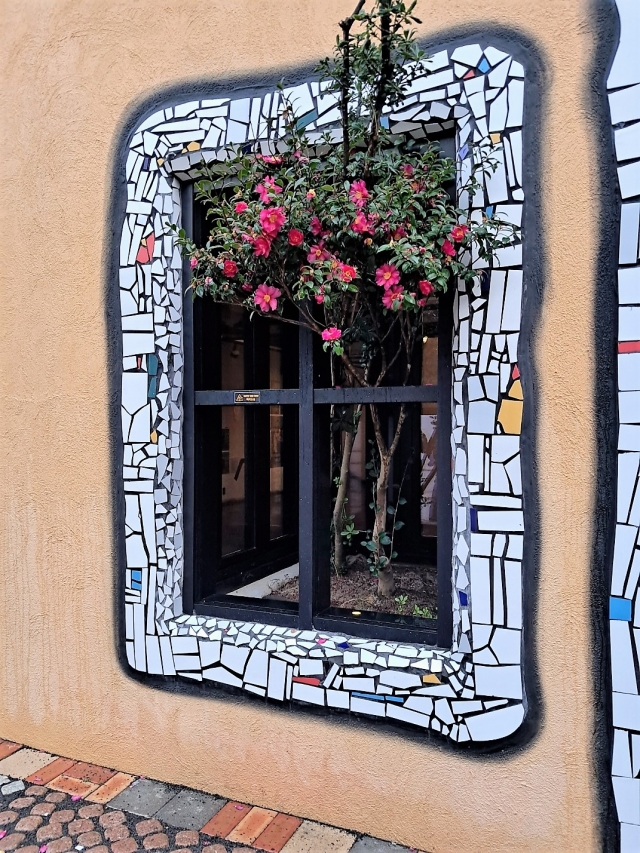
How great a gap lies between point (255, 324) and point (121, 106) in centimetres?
125

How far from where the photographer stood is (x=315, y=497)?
108 inches

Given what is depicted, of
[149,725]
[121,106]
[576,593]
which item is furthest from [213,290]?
[149,725]

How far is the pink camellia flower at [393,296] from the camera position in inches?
86.8

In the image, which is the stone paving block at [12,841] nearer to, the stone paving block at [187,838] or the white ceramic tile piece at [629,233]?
the stone paving block at [187,838]

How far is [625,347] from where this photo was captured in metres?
2.16

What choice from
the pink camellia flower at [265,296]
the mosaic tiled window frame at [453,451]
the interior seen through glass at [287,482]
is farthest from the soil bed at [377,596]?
the pink camellia flower at [265,296]

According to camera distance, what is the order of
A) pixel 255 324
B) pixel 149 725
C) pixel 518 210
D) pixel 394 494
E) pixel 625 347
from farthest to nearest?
pixel 394 494, pixel 255 324, pixel 149 725, pixel 518 210, pixel 625 347

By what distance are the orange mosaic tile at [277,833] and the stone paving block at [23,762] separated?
48.3 inches

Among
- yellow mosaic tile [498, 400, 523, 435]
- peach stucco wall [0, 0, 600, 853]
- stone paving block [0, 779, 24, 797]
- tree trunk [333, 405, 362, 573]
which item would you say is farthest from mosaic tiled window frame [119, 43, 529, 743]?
tree trunk [333, 405, 362, 573]

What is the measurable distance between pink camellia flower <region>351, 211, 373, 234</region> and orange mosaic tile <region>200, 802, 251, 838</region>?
2.26 metres

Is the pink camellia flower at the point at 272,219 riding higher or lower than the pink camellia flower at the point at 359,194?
lower

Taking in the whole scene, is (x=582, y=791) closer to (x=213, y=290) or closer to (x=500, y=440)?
(x=500, y=440)

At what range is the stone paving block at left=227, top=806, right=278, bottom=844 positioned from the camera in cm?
252

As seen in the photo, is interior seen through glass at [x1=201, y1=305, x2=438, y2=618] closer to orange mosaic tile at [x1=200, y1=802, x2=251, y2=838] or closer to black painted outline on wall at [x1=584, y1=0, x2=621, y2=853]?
orange mosaic tile at [x1=200, y1=802, x2=251, y2=838]
